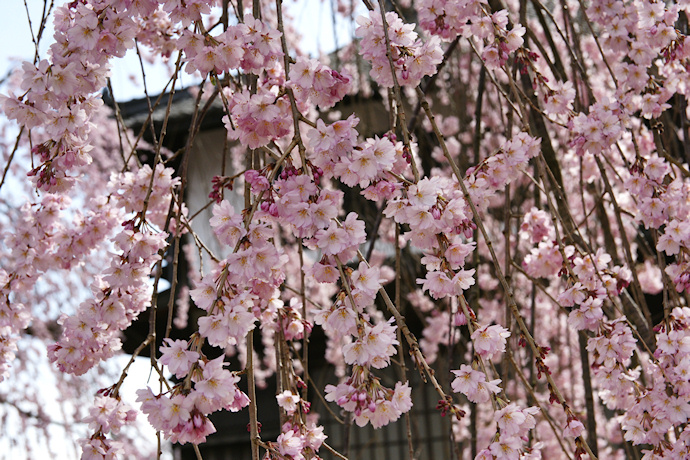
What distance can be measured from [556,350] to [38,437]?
359cm

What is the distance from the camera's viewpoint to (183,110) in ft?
16.9

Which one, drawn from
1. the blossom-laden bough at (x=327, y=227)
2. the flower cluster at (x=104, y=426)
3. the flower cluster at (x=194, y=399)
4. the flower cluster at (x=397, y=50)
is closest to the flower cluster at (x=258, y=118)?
the blossom-laden bough at (x=327, y=227)

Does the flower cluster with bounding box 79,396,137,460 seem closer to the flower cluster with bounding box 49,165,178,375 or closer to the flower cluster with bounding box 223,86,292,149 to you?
the flower cluster with bounding box 49,165,178,375

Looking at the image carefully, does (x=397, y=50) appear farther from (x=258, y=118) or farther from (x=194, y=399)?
(x=194, y=399)

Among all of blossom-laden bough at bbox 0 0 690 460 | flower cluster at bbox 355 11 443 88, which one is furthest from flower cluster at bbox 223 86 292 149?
flower cluster at bbox 355 11 443 88

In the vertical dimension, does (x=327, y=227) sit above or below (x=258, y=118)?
below

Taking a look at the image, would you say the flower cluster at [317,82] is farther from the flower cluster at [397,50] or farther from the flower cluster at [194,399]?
the flower cluster at [194,399]

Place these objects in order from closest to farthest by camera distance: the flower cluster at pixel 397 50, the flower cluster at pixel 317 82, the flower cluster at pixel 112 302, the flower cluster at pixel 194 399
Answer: the flower cluster at pixel 194 399 < the flower cluster at pixel 317 82 < the flower cluster at pixel 397 50 < the flower cluster at pixel 112 302

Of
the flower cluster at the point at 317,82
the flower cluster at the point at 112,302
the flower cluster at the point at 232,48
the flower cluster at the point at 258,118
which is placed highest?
the flower cluster at the point at 232,48

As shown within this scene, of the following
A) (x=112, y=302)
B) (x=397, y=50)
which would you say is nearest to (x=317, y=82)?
(x=397, y=50)

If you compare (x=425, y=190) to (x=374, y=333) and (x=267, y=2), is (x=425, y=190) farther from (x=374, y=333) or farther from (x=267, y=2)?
(x=267, y=2)

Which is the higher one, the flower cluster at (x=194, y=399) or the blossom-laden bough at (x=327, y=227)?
the blossom-laden bough at (x=327, y=227)

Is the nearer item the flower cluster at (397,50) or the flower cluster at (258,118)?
the flower cluster at (258,118)

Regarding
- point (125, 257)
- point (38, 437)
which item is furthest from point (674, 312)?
point (38, 437)
